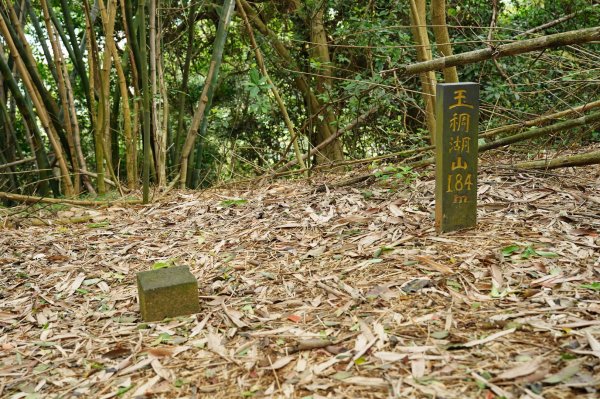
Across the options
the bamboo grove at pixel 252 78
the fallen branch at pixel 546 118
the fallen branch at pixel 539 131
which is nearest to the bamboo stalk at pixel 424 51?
the bamboo grove at pixel 252 78

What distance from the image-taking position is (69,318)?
2373mm

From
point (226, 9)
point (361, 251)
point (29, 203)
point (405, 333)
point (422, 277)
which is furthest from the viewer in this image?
point (226, 9)

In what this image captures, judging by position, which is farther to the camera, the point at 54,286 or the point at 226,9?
the point at 226,9

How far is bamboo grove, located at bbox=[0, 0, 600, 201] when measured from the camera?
404cm

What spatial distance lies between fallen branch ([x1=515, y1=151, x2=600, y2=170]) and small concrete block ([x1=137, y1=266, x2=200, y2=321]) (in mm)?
2173

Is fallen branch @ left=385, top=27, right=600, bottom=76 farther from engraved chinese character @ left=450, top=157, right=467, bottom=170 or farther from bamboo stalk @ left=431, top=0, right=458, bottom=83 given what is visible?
bamboo stalk @ left=431, top=0, right=458, bottom=83

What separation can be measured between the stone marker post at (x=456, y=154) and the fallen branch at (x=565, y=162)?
78cm

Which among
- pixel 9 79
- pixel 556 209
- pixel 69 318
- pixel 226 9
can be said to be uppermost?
pixel 226 9

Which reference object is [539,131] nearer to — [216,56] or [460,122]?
[460,122]

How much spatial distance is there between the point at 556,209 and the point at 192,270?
5.85ft

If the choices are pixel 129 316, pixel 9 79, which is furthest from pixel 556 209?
pixel 9 79

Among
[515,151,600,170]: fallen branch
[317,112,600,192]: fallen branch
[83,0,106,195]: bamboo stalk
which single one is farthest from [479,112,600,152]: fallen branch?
[83,0,106,195]: bamboo stalk

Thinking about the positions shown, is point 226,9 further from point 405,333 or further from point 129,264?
point 405,333

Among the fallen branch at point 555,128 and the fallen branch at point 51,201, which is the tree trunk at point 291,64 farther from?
the fallen branch at point 555,128
